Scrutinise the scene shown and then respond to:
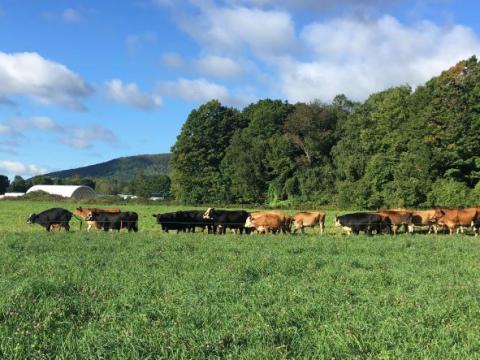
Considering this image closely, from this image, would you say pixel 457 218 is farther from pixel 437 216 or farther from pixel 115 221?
pixel 115 221

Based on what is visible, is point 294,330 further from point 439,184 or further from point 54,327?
point 439,184

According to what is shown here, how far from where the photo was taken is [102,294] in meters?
8.09

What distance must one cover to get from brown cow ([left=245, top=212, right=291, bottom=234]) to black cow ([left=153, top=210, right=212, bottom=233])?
2449mm

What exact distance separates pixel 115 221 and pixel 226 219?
243 inches

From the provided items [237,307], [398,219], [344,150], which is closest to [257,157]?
[344,150]

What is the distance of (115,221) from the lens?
93.1ft

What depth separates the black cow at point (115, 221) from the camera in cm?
2833

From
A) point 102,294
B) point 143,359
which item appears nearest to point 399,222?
point 102,294

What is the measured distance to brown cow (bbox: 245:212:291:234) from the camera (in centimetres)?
A: 2731

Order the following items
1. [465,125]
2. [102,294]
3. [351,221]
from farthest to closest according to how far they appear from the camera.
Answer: [465,125] → [351,221] → [102,294]

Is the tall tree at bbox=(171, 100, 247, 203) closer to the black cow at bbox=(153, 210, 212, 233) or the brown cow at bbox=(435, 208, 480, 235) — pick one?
the black cow at bbox=(153, 210, 212, 233)

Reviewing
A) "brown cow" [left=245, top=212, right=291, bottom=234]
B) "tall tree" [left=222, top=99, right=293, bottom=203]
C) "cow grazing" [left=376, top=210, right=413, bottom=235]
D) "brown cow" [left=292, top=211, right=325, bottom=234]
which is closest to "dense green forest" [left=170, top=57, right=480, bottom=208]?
"tall tree" [left=222, top=99, right=293, bottom=203]

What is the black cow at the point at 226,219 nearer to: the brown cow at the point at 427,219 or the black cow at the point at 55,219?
the black cow at the point at 55,219

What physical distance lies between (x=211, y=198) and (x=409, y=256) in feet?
209
